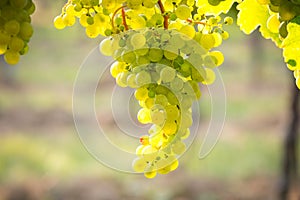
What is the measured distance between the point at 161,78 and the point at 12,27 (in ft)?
0.46

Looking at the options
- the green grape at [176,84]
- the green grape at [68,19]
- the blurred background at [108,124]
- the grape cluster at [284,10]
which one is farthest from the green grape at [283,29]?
the blurred background at [108,124]

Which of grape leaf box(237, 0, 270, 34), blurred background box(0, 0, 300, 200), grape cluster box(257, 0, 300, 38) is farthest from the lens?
blurred background box(0, 0, 300, 200)

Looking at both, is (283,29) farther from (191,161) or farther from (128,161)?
(191,161)

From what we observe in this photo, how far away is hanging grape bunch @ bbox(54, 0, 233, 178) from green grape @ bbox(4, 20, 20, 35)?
71 mm

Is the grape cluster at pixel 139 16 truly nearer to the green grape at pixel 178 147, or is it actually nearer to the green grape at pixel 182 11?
the green grape at pixel 182 11

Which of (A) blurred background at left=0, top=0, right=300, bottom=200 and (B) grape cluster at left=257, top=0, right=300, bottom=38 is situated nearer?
(B) grape cluster at left=257, top=0, right=300, bottom=38

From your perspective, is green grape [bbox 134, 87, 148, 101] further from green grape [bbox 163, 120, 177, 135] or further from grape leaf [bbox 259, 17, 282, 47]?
grape leaf [bbox 259, 17, 282, 47]

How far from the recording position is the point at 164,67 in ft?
1.66

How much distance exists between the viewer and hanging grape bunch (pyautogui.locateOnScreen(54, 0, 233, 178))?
1.66 ft

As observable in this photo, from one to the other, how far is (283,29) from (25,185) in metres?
4.32

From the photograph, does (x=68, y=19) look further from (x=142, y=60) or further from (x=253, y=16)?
(x=253, y=16)

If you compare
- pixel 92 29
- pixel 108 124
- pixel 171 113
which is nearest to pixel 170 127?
pixel 171 113

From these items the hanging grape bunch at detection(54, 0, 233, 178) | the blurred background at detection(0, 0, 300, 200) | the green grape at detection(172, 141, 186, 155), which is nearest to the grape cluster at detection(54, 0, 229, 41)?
the hanging grape bunch at detection(54, 0, 233, 178)

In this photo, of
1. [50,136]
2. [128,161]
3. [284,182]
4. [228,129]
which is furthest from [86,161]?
[128,161]
